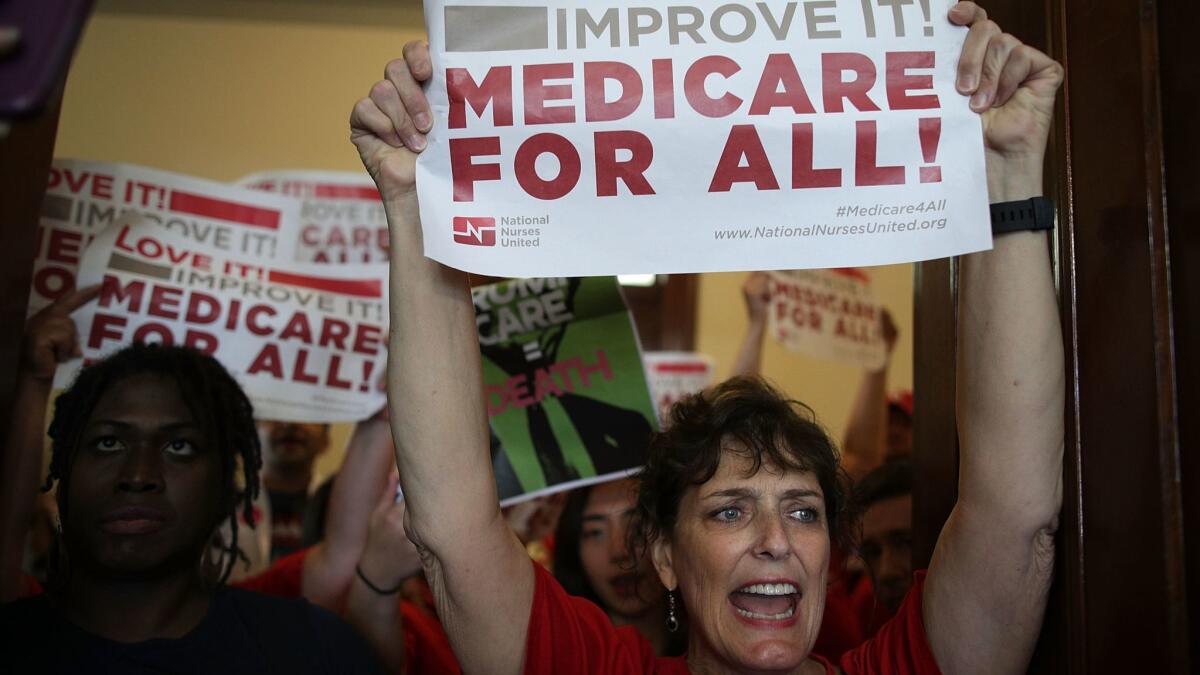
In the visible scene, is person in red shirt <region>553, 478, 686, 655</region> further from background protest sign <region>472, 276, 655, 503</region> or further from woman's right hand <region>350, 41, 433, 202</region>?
woman's right hand <region>350, 41, 433, 202</region>

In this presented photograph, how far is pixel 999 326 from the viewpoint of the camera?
4.35 feet

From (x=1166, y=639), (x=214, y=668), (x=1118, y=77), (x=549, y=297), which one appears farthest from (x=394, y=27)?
(x=1166, y=639)

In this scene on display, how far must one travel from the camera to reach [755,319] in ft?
10.5

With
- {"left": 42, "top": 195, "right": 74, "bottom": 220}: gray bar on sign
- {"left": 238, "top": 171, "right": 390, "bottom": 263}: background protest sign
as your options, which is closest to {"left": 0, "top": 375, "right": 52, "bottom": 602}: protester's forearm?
{"left": 42, "top": 195, "right": 74, "bottom": 220}: gray bar on sign

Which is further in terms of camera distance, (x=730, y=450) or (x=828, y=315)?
(x=828, y=315)

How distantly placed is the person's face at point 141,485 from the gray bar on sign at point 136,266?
1.33 feet

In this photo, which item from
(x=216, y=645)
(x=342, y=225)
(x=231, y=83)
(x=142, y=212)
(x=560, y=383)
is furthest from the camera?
(x=231, y=83)

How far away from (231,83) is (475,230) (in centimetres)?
313

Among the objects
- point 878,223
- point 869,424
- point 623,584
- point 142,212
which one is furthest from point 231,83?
point 878,223

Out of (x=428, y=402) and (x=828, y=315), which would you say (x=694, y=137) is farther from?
(x=828, y=315)

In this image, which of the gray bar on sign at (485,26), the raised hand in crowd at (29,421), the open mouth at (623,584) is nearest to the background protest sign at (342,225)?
the raised hand in crowd at (29,421)

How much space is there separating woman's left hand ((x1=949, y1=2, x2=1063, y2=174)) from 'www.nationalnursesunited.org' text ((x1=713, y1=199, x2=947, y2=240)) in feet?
0.43

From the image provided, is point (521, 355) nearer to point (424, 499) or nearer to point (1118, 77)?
point (424, 499)

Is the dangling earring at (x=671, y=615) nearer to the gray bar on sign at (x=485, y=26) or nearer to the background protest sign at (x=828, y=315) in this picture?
the gray bar on sign at (x=485, y=26)
